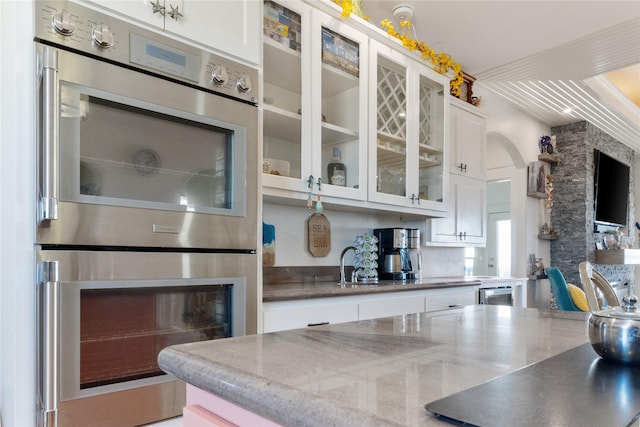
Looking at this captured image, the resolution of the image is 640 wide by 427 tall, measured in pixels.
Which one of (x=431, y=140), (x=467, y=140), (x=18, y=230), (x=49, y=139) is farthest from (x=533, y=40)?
(x=18, y=230)

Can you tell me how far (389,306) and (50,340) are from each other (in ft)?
5.34

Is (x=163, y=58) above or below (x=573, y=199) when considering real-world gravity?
above

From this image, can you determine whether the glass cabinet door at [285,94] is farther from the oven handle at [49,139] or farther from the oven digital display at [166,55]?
the oven handle at [49,139]

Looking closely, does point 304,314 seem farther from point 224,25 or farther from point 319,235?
point 224,25

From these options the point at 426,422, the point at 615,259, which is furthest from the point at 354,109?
the point at 615,259

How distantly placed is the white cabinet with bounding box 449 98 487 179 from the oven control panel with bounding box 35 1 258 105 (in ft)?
6.95

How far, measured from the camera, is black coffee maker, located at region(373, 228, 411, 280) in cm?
290

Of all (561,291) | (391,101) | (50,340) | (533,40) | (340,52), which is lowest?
(561,291)

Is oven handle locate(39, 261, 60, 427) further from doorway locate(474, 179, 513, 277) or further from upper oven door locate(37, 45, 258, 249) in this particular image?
doorway locate(474, 179, 513, 277)

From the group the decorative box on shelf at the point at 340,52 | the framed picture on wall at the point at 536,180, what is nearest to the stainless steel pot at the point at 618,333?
the decorative box on shelf at the point at 340,52

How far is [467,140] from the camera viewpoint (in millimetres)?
3447

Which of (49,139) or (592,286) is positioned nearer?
(592,286)

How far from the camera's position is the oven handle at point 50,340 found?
3.65 feet

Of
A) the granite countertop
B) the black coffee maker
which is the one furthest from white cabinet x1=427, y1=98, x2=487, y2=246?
the granite countertop
